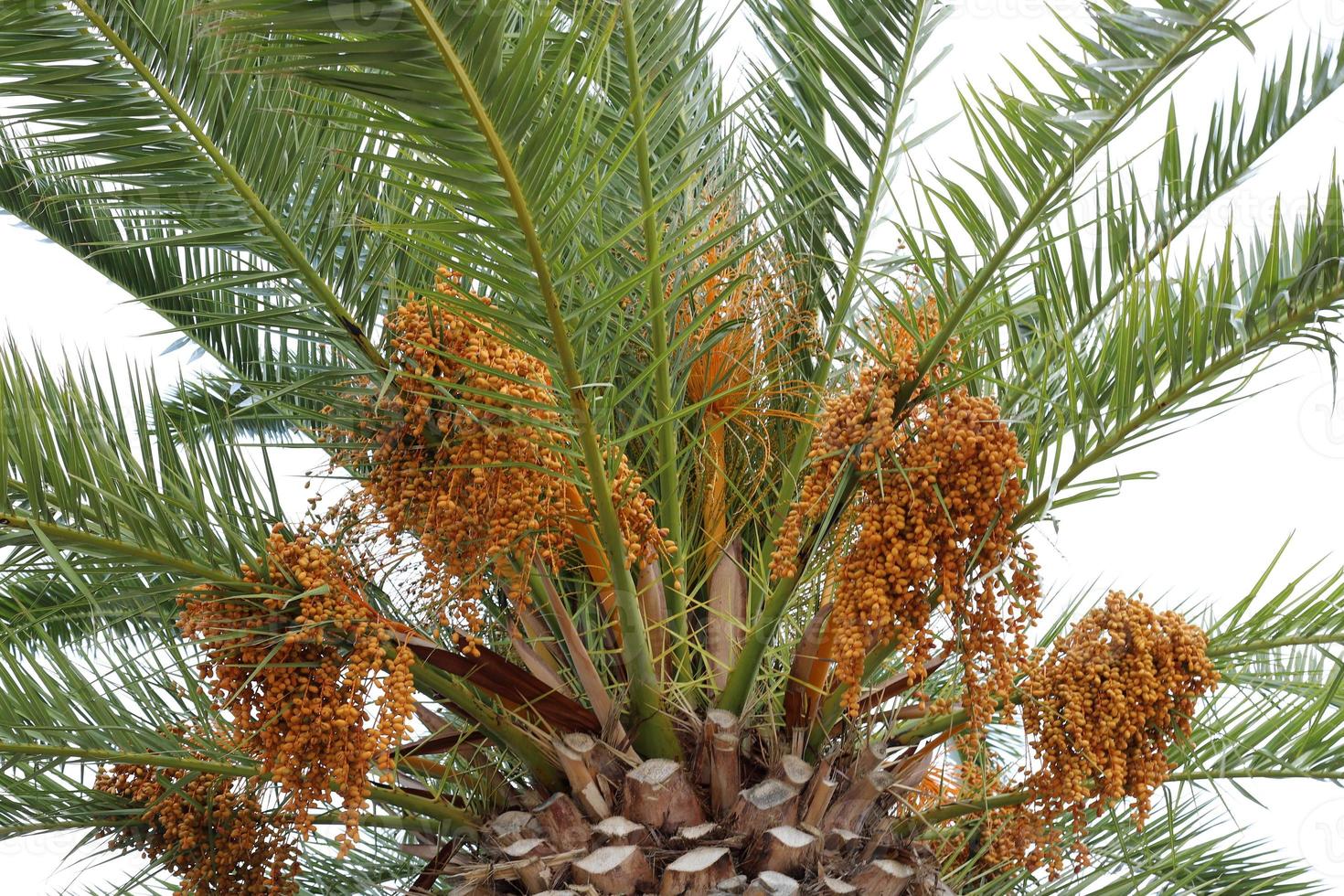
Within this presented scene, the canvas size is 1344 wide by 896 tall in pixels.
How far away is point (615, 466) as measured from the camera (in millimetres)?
2711

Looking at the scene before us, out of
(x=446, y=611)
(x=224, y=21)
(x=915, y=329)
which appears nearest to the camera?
(x=224, y=21)

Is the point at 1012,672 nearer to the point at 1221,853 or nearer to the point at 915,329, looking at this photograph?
the point at 915,329

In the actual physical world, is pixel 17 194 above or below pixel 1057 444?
above

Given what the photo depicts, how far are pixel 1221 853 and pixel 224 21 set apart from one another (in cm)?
363

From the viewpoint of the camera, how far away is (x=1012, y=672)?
2.69 meters

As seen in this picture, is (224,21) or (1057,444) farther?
(1057,444)

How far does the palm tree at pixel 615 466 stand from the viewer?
100 inches

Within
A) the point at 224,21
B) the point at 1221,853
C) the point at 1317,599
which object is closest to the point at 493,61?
the point at 224,21

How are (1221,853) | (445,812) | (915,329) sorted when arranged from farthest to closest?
(1221,853), (445,812), (915,329)

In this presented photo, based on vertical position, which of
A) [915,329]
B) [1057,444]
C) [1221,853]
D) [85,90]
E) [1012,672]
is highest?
[85,90]

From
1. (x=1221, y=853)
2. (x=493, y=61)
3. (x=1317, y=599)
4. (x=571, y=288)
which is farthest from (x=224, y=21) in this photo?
(x=1221, y=853)

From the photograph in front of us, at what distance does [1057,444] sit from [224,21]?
1.71 metres

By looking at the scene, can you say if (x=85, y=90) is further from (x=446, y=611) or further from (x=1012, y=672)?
(x=1012, y=672)

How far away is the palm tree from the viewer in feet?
8.37
